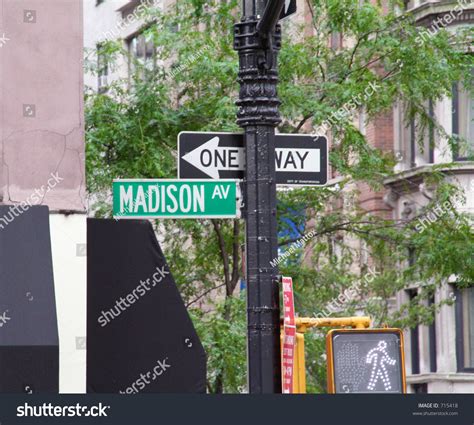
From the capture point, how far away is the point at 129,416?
317 inches

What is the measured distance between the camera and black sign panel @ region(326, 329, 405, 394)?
9391 millimetres

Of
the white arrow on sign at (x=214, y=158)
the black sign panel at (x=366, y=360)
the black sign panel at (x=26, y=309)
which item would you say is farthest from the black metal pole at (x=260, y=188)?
the black sign panel at (x=26, y=309)

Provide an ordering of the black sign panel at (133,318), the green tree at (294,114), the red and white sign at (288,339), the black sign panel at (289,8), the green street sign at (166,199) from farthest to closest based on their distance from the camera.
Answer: the green tree at (294,114) < the black sign panel at (133,318) < the black sign panel at (289,8) < the green street sign at (166,199) < the red and white sign at (288,339)

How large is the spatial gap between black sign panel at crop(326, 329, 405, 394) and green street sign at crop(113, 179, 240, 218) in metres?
1.34

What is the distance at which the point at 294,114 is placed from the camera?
1917 centimetres

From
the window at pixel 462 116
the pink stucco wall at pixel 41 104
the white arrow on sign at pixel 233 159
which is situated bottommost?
the white arrow on sign at pixel 233 159

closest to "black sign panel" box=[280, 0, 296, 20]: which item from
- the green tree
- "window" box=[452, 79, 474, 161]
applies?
the green tree

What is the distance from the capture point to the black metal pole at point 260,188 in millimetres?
8828

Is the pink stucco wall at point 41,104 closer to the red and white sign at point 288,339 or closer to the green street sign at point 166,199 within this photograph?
the green street sign at point 166,199

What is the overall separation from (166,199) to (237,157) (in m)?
0.61

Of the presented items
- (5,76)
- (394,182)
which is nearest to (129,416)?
(5,76)

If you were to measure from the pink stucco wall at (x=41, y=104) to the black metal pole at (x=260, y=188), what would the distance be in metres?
2.57

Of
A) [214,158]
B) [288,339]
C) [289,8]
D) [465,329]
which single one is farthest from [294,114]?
[465,329]

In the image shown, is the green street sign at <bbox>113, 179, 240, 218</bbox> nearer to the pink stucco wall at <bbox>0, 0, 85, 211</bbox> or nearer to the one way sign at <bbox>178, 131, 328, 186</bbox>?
the one way sign at <bbox>178, 131, 328, 186</bbox>
